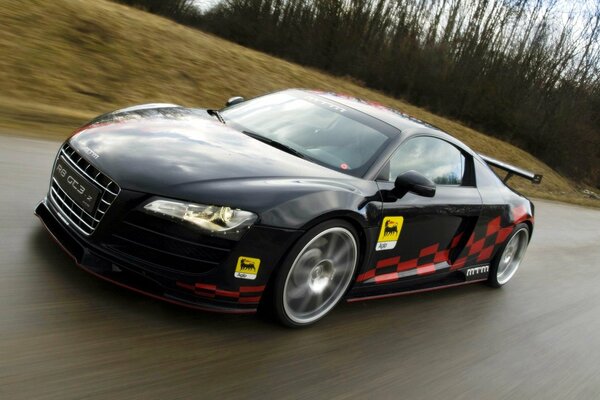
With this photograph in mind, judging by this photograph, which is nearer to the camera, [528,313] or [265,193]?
[265,193]

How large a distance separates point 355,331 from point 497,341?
48.3 inches

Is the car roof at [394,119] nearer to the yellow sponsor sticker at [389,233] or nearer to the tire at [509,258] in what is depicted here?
the yellow sponsor sticker at [389,233]

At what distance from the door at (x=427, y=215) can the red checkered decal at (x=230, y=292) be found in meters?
0.94

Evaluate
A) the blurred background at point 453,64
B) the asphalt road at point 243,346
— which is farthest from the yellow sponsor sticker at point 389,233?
the blurred background at point 453,64

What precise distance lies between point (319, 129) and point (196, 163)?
1233mm

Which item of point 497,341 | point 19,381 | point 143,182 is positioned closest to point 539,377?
point 497,341

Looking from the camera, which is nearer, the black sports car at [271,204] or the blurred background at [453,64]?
the black sports car at [271,204]

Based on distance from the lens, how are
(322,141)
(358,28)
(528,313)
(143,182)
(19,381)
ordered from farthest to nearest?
(358,28), (528,313), (322,141), (143,182), (19,381)

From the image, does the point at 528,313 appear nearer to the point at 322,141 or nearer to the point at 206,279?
the point at 322,141

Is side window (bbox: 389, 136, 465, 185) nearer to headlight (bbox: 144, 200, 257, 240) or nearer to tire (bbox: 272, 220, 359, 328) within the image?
tire (bbox: 272, 220, 359, 328)

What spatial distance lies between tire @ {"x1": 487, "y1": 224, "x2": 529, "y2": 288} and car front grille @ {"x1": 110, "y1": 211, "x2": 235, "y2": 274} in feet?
11.0

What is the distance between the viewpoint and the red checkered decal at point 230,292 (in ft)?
9.47

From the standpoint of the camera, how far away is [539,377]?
3748mm

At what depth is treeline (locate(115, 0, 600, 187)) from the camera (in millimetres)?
33906
